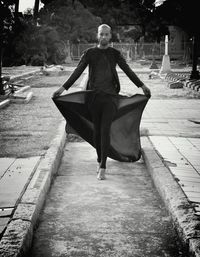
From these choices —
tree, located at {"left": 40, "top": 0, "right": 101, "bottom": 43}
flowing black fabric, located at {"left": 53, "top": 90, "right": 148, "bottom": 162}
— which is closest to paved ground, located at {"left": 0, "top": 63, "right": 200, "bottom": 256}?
flowing black fabric, located at {"left": 53, "top": 90, "right": 148, "bottom": 162}

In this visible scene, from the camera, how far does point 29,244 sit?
10.5 feet

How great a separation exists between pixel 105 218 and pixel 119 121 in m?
1.95

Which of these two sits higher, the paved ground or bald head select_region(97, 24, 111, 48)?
bald head select_region(97, 24, 111, 48)

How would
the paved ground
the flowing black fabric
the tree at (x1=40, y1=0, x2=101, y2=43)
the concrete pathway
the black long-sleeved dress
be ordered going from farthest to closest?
the tree at (x1=40, y1=0, x2=101, y2=43) → the flowing black fabric → the black long-sleeved dress → the paved ground → the concrete pathway

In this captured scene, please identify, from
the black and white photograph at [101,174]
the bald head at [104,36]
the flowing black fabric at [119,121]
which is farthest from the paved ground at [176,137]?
the bald head at [104,36]

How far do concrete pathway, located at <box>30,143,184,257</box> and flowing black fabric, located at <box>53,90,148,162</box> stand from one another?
255 millimetres

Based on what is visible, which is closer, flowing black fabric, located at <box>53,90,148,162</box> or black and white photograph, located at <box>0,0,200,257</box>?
black and white photograph, located at <box>0,0,200,257</box>

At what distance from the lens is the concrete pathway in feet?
10.5

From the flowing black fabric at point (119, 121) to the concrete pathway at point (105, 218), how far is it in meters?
0.26

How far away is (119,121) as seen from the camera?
18.1 feet

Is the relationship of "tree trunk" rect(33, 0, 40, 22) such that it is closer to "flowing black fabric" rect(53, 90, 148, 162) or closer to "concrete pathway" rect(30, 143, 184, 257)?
"flowing black fabric" rect(53, 90, 148, 162)

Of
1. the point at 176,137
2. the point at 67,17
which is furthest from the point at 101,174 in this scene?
the point at 67,17

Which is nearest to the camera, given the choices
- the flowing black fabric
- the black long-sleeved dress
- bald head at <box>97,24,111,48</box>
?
bald head at <box>97,24,111,48</box>

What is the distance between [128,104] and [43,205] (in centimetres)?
188
